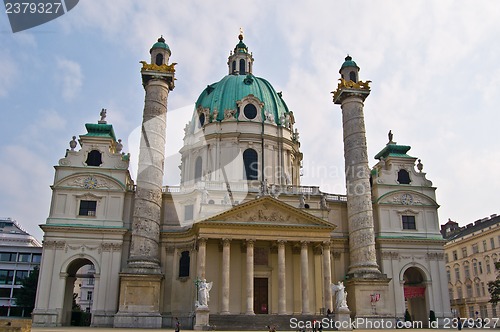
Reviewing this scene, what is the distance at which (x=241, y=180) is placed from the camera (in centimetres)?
4306

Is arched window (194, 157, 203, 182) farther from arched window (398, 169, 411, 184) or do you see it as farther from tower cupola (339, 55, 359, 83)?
arched window (398, 169, 411, 184)

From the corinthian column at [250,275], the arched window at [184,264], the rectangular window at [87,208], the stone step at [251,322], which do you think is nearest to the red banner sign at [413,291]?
the stone step at [251,322]

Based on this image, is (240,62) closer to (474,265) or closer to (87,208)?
(87,208)

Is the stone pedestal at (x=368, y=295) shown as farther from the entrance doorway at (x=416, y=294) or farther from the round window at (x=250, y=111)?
the round window at (x=250, y=111)

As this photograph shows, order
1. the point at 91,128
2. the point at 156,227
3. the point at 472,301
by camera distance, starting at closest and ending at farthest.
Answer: the point at 156,227 < the point at 91,128 < the point at 472,301

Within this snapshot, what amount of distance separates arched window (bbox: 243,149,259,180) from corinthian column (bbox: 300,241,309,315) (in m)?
11.0

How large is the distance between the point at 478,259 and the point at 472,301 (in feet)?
14.8

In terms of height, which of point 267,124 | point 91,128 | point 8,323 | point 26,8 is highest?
point 267,124

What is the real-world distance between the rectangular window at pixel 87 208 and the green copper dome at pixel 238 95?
50.6ft

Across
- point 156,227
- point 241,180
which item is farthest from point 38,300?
point 241,180

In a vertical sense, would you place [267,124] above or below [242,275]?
above

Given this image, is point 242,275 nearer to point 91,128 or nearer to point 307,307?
point 307,307

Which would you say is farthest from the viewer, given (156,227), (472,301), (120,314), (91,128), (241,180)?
(472,301)

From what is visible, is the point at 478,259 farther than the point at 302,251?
Yes
